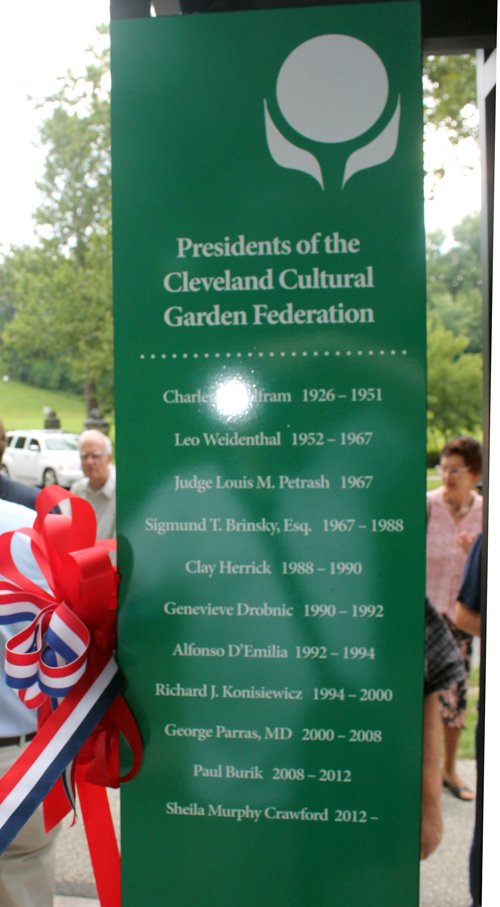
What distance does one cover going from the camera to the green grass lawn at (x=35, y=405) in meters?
12.7

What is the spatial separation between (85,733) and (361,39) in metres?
1.37

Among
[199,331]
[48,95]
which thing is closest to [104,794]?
[199,331]

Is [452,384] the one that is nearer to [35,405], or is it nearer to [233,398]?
[35,405]

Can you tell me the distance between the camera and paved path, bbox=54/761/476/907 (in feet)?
9.27

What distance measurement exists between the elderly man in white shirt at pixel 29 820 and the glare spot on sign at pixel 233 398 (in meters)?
0.92

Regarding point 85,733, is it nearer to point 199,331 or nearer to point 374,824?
point 374,824

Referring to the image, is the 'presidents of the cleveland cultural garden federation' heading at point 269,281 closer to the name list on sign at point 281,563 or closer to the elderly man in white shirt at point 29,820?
the name list on sign at point 281,563

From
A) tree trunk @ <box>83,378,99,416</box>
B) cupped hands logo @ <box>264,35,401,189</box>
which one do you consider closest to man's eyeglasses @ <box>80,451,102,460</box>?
cupped hands logo @ <box>264,35,401,189</box>

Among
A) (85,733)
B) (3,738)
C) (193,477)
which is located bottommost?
(3,738)

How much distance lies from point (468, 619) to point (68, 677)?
6.27 ft

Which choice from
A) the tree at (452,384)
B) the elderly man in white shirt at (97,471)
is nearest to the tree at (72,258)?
the tree at (452,384)

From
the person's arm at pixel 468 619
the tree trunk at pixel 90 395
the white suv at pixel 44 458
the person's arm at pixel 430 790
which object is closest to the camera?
the person's arm at pixel 430 790

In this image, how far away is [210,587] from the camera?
1250mm

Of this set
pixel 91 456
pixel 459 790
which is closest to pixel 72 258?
pixel 91 456
